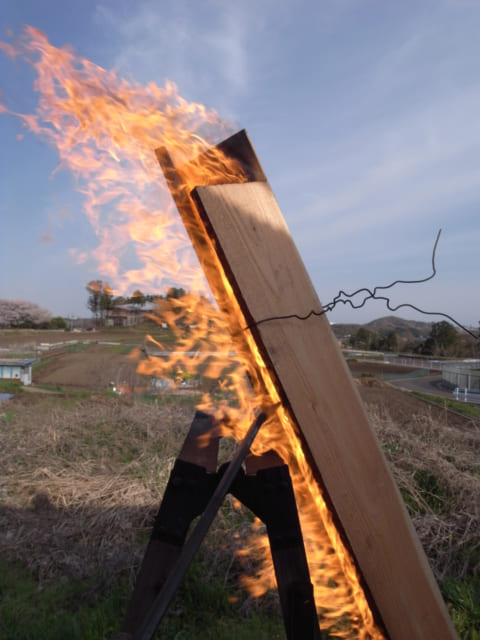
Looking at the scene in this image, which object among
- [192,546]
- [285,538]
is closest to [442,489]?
[285,538]

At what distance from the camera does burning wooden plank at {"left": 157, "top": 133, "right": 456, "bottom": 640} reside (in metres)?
1.31

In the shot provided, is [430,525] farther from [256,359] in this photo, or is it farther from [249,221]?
[249,221]

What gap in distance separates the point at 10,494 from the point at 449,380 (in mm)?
19050

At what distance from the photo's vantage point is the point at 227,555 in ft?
10.6

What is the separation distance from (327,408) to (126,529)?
301cm

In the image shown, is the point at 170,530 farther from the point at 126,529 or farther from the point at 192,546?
the point at 126,529

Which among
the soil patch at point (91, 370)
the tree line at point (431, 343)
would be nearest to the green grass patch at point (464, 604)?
the soil patch at point (91, 370)

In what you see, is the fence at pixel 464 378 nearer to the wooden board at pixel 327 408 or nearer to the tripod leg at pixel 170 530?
the wooden board at pixel 327 408

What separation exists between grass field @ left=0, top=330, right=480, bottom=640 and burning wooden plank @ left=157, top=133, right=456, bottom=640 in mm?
1475

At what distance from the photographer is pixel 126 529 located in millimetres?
3627

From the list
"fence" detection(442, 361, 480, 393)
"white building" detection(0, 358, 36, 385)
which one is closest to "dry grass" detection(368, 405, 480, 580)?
"white building" detection(0, 358, 36, 385)

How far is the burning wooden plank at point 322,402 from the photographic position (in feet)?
4.31

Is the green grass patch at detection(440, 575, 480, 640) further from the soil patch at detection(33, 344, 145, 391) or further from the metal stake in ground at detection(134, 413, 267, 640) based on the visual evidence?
the soil patch at detection(33, 344, 145, 391)

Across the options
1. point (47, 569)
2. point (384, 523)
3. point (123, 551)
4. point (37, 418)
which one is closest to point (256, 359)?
point (384, 523)
